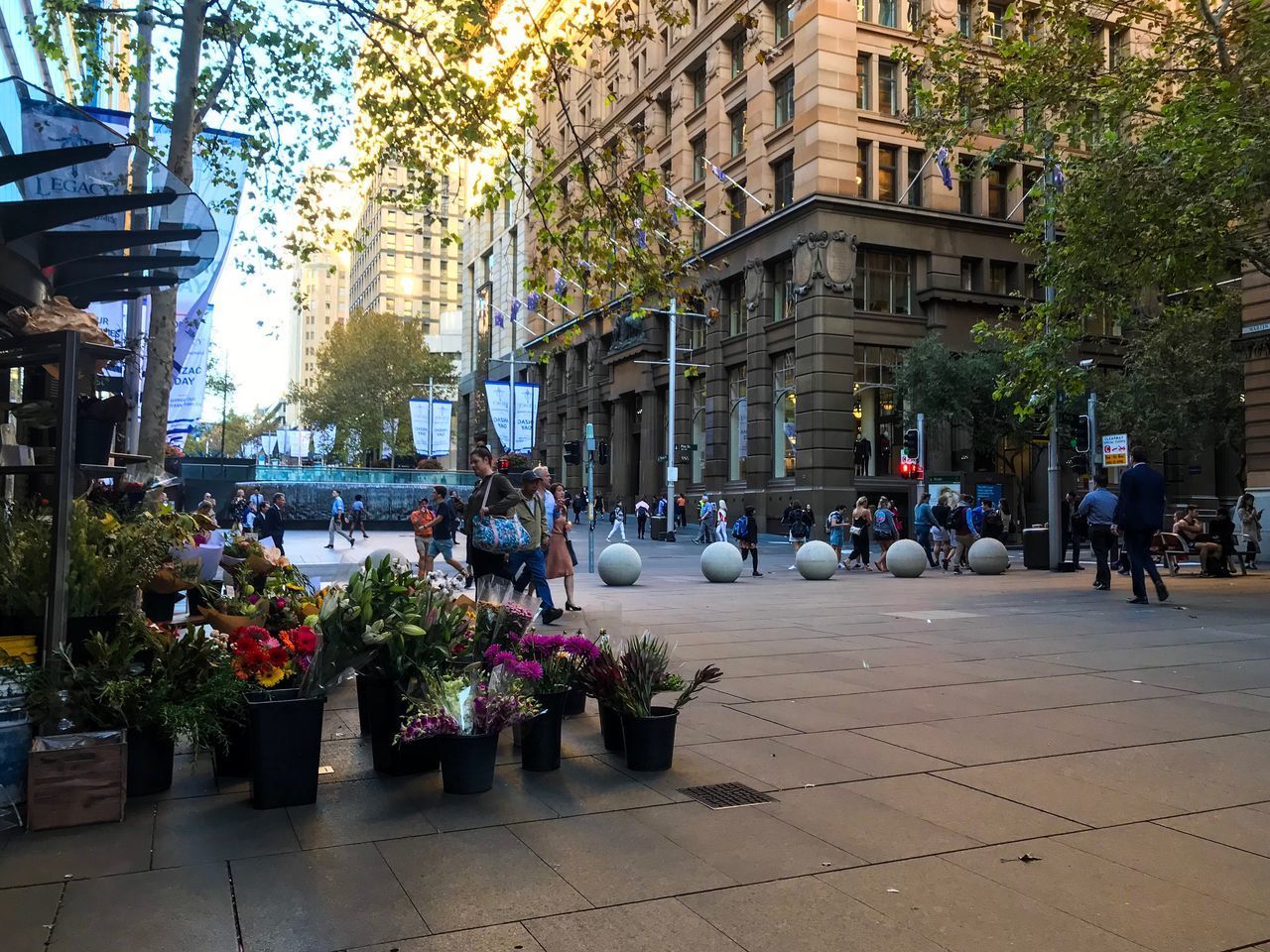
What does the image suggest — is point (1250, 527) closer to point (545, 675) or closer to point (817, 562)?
point (817, 562)

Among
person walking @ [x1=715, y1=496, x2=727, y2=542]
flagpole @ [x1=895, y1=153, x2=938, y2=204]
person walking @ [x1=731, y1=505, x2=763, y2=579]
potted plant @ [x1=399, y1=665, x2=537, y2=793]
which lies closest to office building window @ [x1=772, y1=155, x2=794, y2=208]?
flagpole @ [x1=895, y1=153, x2=938, y2=204]

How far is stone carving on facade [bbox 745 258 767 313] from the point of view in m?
41.4

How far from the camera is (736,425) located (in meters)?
45.0

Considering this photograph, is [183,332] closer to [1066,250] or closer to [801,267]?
[1066,250]

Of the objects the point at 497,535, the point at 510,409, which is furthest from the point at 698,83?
the point at 497,535

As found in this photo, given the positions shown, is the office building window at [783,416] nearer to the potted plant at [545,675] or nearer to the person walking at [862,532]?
the person walking at [862,532]

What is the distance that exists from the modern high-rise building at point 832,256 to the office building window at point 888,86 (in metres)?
0.09

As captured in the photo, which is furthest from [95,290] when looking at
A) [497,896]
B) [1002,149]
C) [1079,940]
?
[1002,149]

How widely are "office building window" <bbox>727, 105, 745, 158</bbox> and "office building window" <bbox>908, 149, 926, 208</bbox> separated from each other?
305 inches

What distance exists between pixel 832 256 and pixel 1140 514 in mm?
25031

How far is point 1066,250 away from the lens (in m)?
18.2

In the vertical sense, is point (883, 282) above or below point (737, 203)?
below

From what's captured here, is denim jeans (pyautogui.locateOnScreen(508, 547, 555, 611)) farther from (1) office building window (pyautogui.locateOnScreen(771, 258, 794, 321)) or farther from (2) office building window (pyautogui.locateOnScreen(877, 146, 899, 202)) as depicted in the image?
(2) office building window (pyautogui.locateOnScreen(877, 146, 899, 202))

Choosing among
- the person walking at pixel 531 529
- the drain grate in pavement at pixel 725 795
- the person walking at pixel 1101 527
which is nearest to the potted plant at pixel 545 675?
the drain grate in pavement at pixel 725 795
